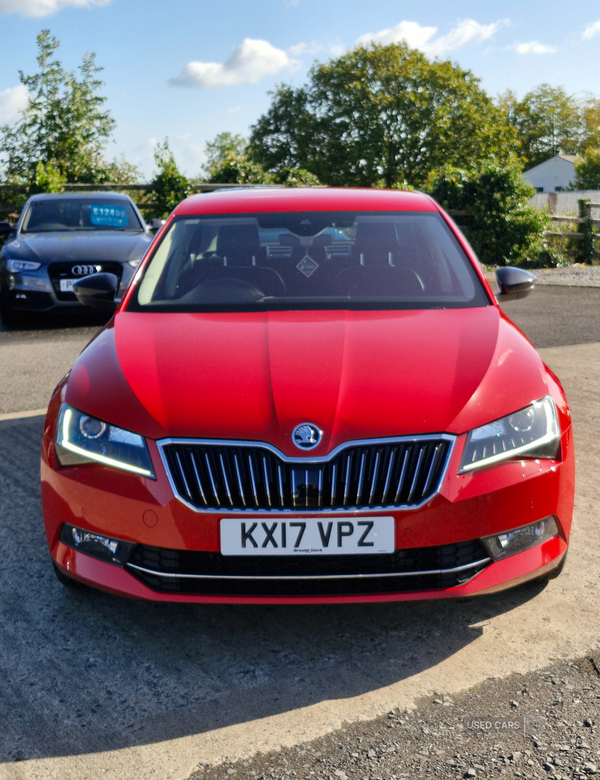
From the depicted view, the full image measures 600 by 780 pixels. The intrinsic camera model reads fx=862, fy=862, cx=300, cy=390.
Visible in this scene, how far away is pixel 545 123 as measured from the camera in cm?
9969

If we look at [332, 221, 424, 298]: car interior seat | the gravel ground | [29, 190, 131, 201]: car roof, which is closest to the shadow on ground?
the gravel ground

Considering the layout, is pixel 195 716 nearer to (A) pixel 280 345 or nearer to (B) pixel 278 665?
(B) pixel 278 665

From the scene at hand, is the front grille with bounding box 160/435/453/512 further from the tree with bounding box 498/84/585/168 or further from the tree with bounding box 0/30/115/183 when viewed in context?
the tree with bounding box 498/84/585/168

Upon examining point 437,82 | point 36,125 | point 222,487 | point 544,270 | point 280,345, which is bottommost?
point 544,270

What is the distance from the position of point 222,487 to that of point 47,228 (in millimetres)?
8627

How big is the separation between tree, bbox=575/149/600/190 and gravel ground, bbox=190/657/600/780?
264 ft

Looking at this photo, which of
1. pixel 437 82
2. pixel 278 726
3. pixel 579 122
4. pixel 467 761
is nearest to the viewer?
pixel 467 761

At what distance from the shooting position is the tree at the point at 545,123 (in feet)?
320

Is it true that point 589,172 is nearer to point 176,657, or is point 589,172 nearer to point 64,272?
point 64,272

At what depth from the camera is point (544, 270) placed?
697 inches

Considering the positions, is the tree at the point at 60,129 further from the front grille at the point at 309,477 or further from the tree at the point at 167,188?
the front grille at the point at 309,477

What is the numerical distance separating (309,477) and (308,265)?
5.31 feet

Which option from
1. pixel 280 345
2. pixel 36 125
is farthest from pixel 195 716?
pixel 36 125

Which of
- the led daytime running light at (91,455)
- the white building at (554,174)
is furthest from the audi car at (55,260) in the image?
the white building at (554,174)
